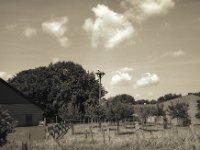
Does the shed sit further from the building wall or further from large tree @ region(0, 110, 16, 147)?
large tree @ region(0, 110, 16, 147)

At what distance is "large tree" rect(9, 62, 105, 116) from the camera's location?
233 ft

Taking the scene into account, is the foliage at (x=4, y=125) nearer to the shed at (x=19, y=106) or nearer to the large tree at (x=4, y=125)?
the large tree at (x=4, y=125)

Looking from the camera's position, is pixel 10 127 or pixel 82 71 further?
pixel 82 71

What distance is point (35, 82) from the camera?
74.8m

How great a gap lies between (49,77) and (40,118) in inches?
1083

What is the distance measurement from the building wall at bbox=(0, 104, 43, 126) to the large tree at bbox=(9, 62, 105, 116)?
1927cm

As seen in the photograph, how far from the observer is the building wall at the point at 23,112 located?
1785 inches

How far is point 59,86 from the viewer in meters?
72.1

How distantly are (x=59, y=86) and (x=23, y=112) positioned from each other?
82.6 ft

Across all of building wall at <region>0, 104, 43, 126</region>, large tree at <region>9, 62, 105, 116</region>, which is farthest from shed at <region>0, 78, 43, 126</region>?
large tree at <region>9, 62, 105, 116</region>

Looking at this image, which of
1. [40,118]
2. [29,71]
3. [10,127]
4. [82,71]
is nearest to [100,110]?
[40,118]

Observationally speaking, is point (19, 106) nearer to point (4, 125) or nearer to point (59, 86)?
point (59, 86)

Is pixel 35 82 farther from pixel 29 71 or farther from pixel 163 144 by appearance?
pixel 163 144

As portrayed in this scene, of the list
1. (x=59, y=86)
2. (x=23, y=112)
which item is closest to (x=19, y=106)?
(x=23, y=112)
